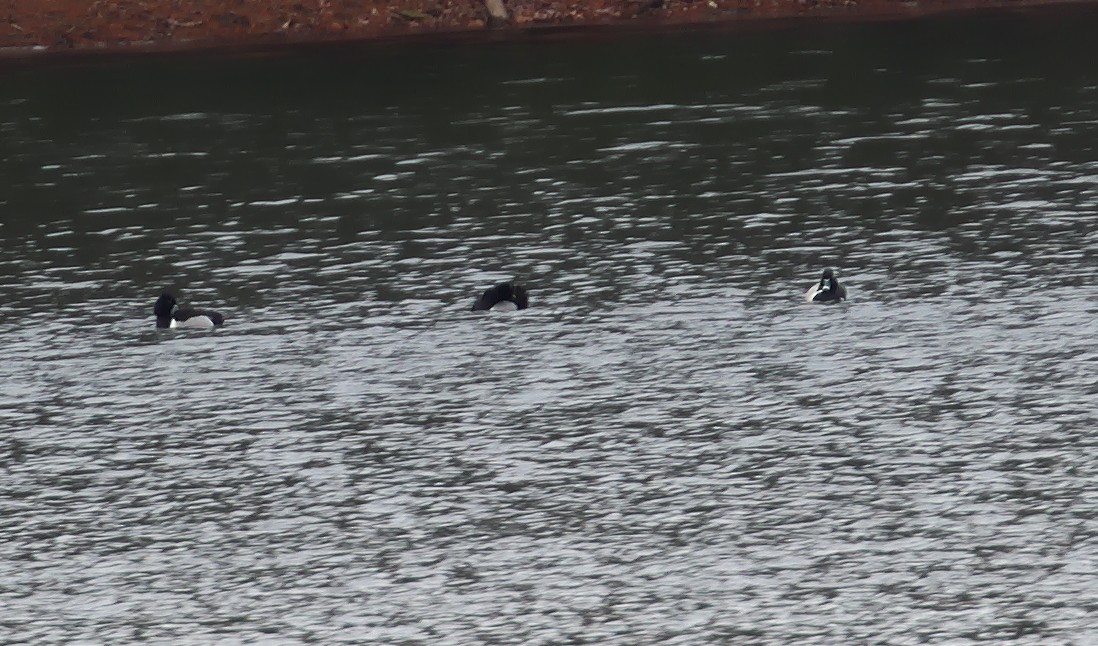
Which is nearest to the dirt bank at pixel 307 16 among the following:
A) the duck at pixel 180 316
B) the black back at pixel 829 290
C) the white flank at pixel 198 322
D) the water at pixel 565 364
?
the water at pixel 565 364

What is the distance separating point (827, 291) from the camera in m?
44.1

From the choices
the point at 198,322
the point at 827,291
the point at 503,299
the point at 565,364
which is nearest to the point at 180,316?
the point at 198,322

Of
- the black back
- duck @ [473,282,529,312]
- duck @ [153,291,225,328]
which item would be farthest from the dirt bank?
duck @ [473,282,529,312]

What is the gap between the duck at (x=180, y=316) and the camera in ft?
147

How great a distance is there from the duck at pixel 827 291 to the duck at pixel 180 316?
44.8 feet

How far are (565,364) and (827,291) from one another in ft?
22.4

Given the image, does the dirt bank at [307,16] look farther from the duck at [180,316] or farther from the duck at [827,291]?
the duck at [827,291]

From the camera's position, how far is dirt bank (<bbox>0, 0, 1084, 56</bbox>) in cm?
8956

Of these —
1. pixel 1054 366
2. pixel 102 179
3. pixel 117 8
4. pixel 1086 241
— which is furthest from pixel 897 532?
pixel 117 8

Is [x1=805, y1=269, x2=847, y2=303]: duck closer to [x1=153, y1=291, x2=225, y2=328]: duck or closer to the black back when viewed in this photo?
the black back

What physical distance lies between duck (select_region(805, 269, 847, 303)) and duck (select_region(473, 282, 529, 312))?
21.6 ft

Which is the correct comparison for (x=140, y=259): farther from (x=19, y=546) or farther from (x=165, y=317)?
(x=19, y=546)

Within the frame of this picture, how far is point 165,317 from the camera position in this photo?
149 ft

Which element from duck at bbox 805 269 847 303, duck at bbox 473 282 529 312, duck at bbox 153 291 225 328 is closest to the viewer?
duck at bbox 805 269 847 303
